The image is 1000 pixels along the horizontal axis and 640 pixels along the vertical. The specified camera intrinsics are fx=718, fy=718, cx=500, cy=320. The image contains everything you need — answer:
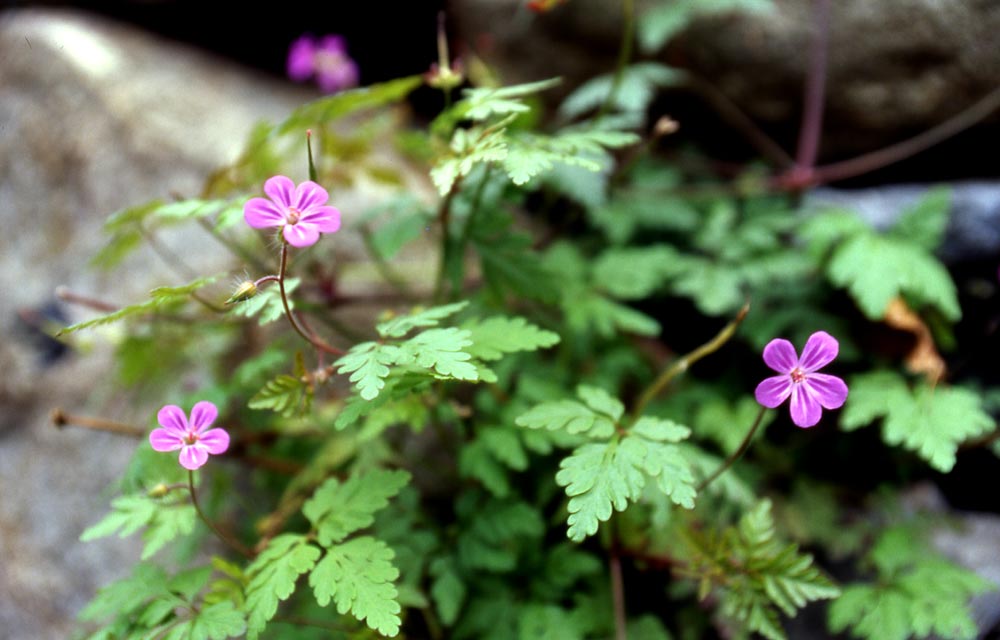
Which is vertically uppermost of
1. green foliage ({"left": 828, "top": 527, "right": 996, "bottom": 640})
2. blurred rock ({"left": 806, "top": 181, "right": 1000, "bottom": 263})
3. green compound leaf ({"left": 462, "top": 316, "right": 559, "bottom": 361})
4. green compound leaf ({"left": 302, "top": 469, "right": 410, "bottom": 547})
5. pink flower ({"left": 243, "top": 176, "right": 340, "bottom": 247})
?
pink flower ({"left": 243, "top": 176, "right": 340, "bottom": 247})

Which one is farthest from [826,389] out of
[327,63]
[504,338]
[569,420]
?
[327,63]

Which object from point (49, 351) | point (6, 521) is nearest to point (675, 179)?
point (49, 351)

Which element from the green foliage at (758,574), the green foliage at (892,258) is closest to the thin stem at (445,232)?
the green foliage at (758,574)

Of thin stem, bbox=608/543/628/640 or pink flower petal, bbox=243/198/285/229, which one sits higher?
pink flower petal, bbox=243/198/285/229

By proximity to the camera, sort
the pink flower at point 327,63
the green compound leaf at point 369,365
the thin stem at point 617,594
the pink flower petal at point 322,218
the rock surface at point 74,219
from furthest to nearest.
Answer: the pink flower at point 327,63
the rock surface at point 74,219
the thin stem at point 617,594
the pink flower petal at point 322,218
the green compound leaf at point 369,365

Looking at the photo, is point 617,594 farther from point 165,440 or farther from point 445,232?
point 165,440

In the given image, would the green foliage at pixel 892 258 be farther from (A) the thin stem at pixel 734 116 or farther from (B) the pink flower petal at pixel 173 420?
(B) the pink flower petal at pixel 173 420

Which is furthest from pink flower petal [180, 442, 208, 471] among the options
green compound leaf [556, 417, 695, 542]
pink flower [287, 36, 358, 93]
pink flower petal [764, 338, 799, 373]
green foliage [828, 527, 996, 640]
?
pink flower [287, 36, 358, 93]

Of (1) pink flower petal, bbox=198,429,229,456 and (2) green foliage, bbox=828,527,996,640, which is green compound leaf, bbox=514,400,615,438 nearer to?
(1) pink flower petal, bbox=198,429,229,456
